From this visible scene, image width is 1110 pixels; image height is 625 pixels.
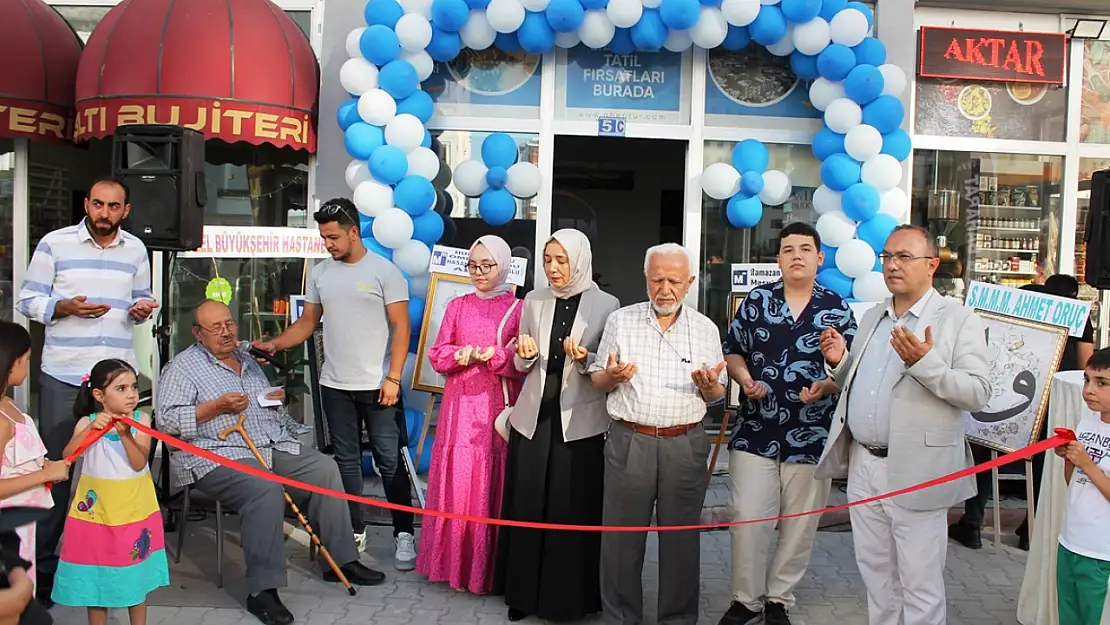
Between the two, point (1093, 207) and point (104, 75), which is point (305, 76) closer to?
point (104, 75)

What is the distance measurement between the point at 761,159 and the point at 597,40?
147 centimetres

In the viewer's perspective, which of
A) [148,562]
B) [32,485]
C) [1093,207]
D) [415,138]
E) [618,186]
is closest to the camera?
[32,485]

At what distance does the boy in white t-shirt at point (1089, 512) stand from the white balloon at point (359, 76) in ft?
15.4

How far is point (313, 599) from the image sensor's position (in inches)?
169

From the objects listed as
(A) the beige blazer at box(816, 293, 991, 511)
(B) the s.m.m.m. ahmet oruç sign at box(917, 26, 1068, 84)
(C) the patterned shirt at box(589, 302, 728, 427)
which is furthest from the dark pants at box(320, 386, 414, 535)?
(B) the s.m.m.m. ahmet oruç sign at box(917, 26, 1068, 84)

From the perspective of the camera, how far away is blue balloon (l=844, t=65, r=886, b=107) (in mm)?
6129

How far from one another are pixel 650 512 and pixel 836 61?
3.78m

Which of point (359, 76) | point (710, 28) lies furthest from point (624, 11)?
point (359, 76)

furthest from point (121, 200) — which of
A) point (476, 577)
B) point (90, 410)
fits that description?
point (476, 577)

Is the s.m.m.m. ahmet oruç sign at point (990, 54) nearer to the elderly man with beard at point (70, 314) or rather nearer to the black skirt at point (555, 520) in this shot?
the black skirt at point (555, 520)

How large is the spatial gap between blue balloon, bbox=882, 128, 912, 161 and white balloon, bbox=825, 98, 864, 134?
0.74ft

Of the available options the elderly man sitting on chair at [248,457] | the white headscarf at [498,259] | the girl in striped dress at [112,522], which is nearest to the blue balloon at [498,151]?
the white headscarf at [498,259]

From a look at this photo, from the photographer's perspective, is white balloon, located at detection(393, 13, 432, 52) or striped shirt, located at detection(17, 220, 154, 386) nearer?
striped shirt, located at detection(17, 220, 154, 386)

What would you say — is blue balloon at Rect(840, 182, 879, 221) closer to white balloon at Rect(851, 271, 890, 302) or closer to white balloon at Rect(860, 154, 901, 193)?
white balloon at Rect(860, 154, 901, 193)
